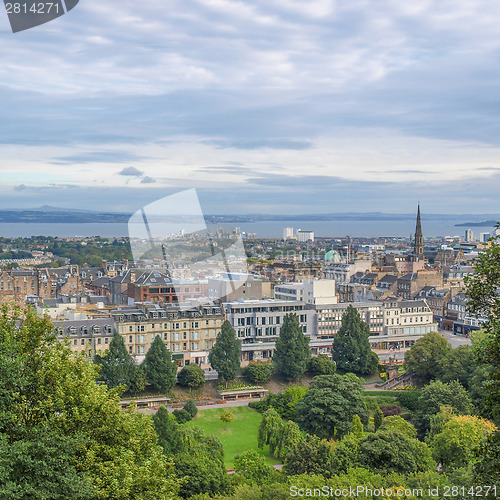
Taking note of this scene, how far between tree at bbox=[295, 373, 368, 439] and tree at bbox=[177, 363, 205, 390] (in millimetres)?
8740

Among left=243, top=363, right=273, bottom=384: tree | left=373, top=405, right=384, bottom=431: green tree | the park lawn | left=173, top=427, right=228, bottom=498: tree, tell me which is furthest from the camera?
left=243, top=363, right=273, bottom=384: tree

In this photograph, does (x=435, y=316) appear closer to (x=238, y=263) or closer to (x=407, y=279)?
(x=407, y=279)

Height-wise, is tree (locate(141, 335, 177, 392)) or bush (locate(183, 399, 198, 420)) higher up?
tree (locate(141, 335, 177, 392))

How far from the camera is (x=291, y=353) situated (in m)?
42.6

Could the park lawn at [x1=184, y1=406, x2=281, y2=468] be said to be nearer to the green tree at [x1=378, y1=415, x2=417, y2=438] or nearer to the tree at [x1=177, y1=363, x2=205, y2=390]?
the tree at [x1=177, y1=363, x2=205, y2=390]

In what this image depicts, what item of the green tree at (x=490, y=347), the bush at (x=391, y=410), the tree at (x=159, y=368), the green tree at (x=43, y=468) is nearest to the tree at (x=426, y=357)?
the bush at (x=391, y=410)

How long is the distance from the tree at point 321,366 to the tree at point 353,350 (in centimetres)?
124

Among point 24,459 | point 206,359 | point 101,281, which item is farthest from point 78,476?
point 101,281

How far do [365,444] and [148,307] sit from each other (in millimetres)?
25846

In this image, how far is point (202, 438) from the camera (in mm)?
28203

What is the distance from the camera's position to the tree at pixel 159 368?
38781 mm

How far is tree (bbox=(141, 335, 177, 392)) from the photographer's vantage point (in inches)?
1527
